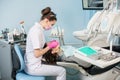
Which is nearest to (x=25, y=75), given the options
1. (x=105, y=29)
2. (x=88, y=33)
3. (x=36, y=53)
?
(x=36, y=53)

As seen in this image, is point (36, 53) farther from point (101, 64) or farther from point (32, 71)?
point (101, 64)

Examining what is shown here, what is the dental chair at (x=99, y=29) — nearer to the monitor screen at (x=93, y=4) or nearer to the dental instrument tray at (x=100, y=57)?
the dental instrument tray at (x=100, y=57)

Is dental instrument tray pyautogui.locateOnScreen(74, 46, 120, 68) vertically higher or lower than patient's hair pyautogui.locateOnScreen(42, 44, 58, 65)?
higher

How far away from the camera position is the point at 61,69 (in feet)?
8.12

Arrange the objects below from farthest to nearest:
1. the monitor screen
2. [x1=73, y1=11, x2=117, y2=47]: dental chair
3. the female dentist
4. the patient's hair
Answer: the monitor screen < the patient's hair < the female dentist < [x1=73, y1=11, x2=117, y2=47]: dental chair

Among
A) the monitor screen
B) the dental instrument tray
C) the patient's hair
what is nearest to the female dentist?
the patient's hair

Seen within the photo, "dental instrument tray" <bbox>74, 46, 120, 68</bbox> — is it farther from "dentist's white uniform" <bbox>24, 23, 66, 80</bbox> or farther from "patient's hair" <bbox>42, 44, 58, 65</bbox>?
"patient's hair" <bbox>42, 44, 58, 65</bbox>

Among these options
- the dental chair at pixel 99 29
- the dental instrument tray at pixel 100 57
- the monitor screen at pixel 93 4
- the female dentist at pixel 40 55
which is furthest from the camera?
the monitor screen at pixel 93 4

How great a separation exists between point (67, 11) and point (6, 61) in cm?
115

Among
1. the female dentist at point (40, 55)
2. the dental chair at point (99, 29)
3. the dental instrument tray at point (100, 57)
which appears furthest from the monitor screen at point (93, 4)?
the dental instrument tray at point (100, 57)

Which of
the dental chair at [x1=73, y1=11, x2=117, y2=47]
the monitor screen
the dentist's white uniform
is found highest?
the monitor screen

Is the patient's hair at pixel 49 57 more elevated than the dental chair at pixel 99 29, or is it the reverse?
the dental chair at pixel 99 29

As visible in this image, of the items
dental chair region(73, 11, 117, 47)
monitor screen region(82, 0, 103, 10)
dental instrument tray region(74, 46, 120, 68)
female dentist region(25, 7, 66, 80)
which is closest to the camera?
dental instrument tray region(74, 46, 120, 68)

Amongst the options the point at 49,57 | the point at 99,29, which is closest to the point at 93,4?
the point at 99,29
